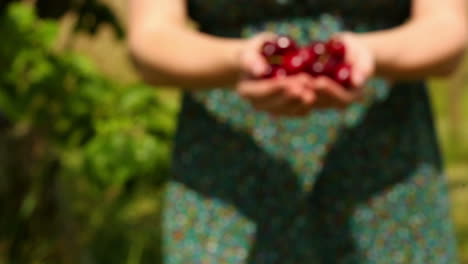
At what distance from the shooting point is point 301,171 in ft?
4.10

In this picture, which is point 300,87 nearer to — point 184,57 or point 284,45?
point 284,45

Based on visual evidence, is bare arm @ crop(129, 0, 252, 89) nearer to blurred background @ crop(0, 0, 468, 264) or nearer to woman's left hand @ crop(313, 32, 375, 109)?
woman's left hand @ crop(313, 32, 375, 109)

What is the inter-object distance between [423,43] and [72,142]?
1438 millimetres

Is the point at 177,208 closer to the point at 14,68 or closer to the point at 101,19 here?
the point at 14,68

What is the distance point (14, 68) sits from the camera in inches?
89.9

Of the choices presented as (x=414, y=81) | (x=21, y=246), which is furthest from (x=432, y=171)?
(x=21, y=246)

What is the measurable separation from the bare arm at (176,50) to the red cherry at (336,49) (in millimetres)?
85

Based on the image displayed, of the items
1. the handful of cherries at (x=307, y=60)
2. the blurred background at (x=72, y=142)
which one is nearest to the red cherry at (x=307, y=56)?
the handful of cherries at (x=307, y=60)

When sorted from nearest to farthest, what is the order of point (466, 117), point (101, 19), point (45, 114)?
point (45, 114), point (101, 19), point (466, 117)

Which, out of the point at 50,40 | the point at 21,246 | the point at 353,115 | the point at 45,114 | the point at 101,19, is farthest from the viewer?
the point at 21,246

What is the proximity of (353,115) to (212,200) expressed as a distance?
0.58 ft

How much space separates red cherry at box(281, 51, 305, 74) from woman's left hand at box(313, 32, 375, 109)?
2 cm

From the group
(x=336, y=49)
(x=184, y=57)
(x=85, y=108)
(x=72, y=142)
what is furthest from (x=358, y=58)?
(x=72, y=142)

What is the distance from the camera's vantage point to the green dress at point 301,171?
1246mm
